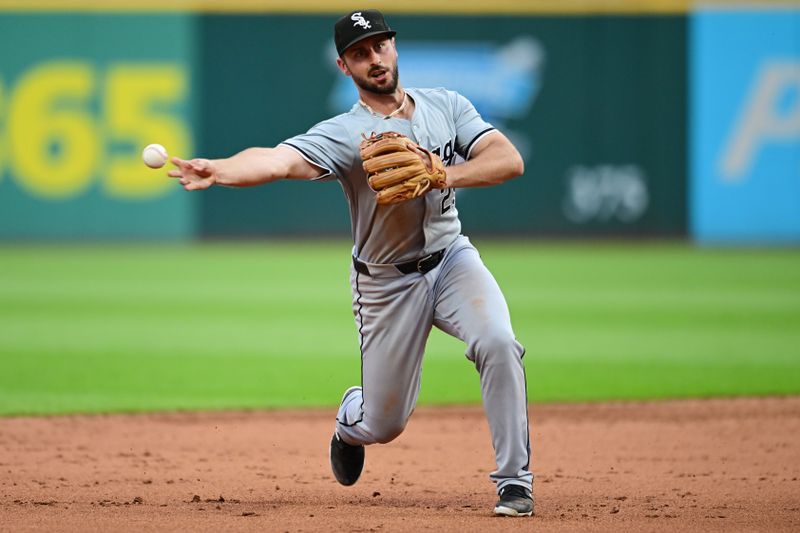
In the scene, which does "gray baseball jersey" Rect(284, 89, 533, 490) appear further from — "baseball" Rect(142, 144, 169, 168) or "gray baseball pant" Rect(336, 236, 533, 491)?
"baseball" Rect(142, 144, 169, 168)

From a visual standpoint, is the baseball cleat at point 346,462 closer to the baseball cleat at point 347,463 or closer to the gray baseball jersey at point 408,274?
the baseball cleat at point 347,463

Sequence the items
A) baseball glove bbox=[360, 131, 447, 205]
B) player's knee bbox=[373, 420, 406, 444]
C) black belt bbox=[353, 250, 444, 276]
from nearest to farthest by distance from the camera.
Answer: baseball glove bbox=[360, 131, 447, 205], black belt bbox=[353, 250, 444, 276], player's knee bbox=[373, 420, 406, 444]

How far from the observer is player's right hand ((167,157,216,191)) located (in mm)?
4420

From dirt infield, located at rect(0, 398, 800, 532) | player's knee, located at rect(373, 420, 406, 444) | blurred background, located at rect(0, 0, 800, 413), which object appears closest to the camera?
dirt infield, located at rect(0, 398, 800, 532)

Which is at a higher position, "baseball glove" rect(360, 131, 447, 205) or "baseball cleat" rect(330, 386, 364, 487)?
"baseball glove" rect(360, 131, 447, 205)

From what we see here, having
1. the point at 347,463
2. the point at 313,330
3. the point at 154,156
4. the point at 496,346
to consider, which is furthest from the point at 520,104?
the point at 154,156

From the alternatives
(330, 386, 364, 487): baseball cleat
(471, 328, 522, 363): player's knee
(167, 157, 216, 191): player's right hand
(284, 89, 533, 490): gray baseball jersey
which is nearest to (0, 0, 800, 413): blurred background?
(330, 386, 364, 487): baseball cleat

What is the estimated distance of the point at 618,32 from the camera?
18859 millimetres

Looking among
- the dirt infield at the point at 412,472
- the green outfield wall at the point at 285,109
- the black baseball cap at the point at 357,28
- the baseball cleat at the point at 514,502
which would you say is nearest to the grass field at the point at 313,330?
the dirt infield at the point at 412,472

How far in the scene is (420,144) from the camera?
16.4 ft

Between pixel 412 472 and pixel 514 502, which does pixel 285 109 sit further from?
pixel 514 502

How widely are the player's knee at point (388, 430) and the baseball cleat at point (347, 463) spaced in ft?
0.59

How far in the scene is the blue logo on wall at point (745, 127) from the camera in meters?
18.7

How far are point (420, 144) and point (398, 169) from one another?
366 mm
